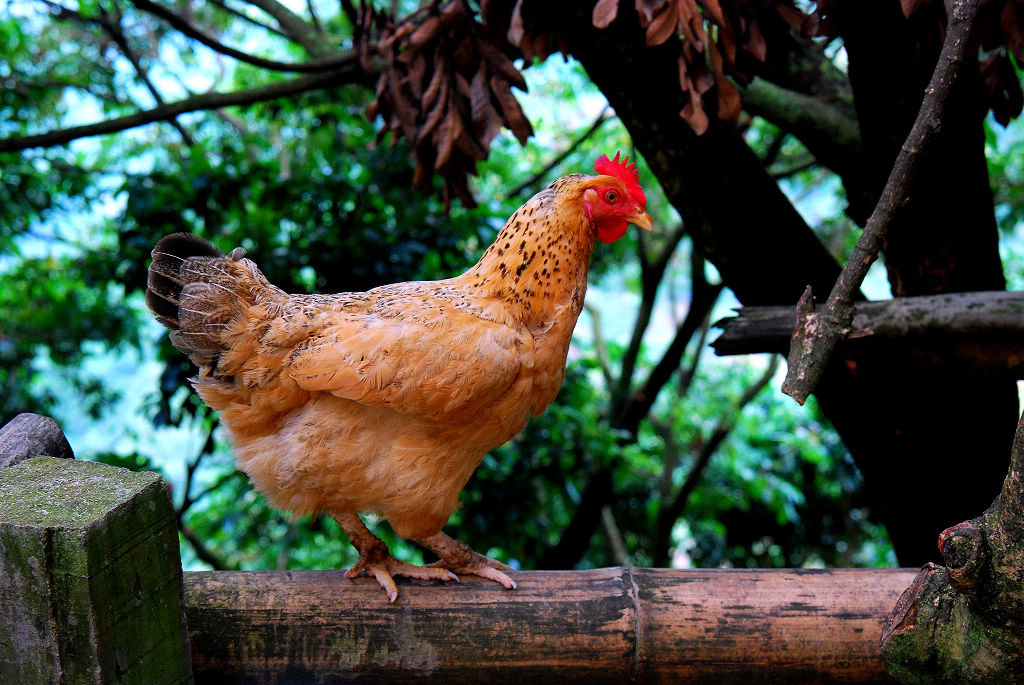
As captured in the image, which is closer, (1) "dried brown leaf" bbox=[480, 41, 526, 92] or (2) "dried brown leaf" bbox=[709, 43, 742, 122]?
(2) "dried brown leaf" bbox=[709, 43, 742, 122]

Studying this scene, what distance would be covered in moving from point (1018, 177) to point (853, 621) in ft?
15.0

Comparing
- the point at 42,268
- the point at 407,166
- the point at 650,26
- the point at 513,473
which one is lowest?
the point at 513,473

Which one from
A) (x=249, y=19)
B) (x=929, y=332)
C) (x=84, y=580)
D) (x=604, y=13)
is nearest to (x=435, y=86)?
(x=604, y=13)

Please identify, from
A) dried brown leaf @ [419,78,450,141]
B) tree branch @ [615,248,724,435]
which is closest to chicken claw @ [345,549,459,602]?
dried brown leaf @ [419,78,450,141]

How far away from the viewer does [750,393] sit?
5000mm

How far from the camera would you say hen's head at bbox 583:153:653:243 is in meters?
1.96

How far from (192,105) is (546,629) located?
240 cm

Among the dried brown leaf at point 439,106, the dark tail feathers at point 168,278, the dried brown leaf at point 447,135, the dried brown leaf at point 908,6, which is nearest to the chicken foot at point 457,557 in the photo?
the dark tail feathers at point 168,278

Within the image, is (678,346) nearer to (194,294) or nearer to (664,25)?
(664,25)

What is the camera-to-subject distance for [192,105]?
3066 mm

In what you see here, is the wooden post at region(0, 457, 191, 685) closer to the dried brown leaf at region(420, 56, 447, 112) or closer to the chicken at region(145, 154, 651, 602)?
the chicken at region(145, 154, 651, 602)

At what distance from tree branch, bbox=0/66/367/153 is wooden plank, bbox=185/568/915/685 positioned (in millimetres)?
1907

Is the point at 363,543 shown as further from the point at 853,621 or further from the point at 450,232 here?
the point at 450,232

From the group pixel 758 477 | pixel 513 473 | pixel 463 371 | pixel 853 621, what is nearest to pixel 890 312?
pixel 853 621
